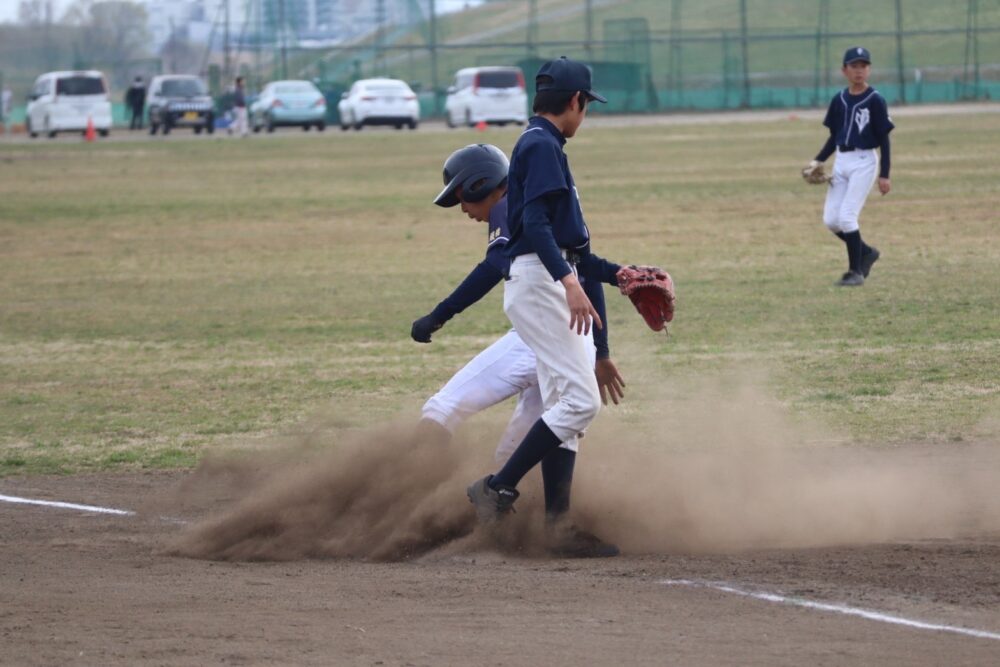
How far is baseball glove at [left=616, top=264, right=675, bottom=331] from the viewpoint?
20.8 ft

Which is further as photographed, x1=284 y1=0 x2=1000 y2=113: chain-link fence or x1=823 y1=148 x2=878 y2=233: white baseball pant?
x1=284 y1=0 x2=1000 y2=113: chain-link fence

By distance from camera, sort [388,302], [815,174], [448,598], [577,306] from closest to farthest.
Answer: [448,598], [577,306], [815,174], [388,302]

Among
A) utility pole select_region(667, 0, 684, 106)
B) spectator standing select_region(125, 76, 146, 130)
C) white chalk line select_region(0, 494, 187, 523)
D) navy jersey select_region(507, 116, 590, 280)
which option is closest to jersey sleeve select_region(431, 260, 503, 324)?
navy jersey select_region(507, 116, 590, 280)

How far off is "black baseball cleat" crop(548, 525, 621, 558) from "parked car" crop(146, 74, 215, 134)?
1735 inches

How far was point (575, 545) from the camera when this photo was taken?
6379 mm

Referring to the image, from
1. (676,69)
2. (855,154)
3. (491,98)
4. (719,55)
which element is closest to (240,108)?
(491,98)

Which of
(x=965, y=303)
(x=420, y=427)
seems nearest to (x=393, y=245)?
(x=965, y=303)

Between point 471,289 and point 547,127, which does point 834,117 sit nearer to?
point 471,289

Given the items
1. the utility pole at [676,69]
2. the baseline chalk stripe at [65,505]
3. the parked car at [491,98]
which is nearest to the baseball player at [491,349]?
the baseline chalk stripe at [65,505]

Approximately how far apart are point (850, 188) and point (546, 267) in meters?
8.90

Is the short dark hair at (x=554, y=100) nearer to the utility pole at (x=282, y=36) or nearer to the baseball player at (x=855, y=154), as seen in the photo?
the baseball player at (x=855, y=154)

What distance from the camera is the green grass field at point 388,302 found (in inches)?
384

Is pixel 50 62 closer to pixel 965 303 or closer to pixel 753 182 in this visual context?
pixel 753 182

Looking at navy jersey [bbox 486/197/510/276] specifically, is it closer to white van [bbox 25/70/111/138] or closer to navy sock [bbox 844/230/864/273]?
navy sock [bbox 844/230/864/273]
